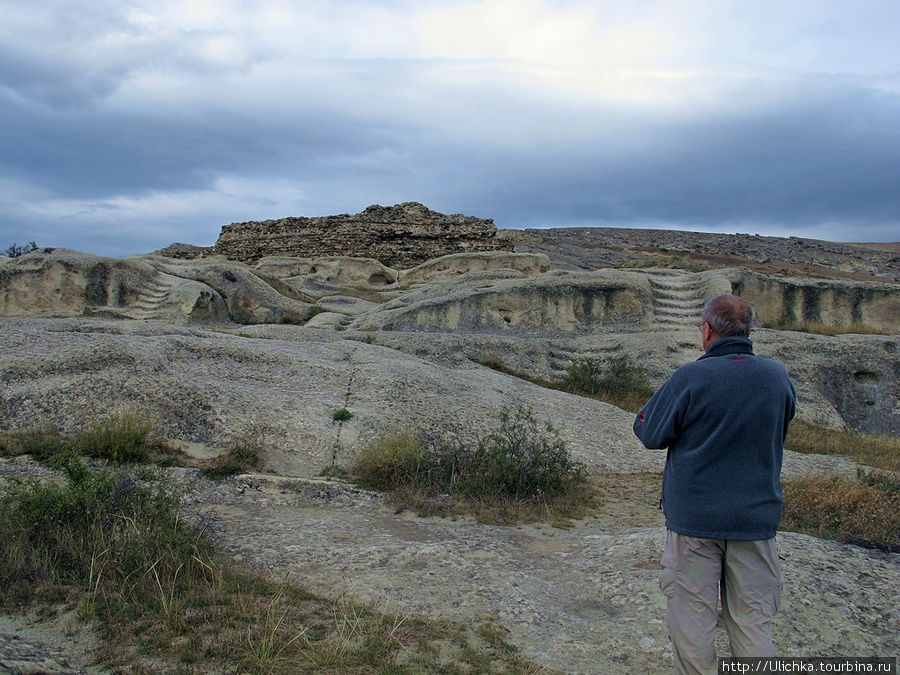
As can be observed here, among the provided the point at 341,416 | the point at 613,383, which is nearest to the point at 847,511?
the point at 341,416

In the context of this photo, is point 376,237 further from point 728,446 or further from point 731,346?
point 728,446

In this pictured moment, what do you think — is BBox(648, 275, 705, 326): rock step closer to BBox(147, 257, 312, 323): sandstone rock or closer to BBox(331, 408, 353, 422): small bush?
BBox(331, 408, 353, 422): small bush

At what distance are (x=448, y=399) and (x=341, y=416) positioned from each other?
4.97 ft

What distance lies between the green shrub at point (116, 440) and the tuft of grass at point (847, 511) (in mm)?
5343

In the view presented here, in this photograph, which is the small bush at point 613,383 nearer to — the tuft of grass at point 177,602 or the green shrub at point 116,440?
the green shrub at point 116,440

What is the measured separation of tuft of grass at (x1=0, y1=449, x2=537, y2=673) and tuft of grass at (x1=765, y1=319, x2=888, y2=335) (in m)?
12.7

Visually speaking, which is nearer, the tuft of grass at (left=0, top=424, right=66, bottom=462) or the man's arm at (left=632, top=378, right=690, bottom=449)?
the man's arm at (left=632, top=378, right=690, bottom=449)

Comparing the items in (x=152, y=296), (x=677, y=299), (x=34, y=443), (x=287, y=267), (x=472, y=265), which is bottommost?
(x=34, y=443)

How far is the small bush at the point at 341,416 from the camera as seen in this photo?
270 inches

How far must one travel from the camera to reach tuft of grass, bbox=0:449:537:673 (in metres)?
2.90

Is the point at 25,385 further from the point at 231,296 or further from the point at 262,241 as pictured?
the point at 262,241

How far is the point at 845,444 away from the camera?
8828 millimetres

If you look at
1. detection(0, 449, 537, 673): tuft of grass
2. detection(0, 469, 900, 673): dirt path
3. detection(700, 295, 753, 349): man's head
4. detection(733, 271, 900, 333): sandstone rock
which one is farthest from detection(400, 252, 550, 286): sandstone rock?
detection(700, 295, 753, 349): man's head

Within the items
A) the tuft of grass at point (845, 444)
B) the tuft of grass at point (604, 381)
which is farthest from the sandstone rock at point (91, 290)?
the tuft of grass at point (845, 444)
